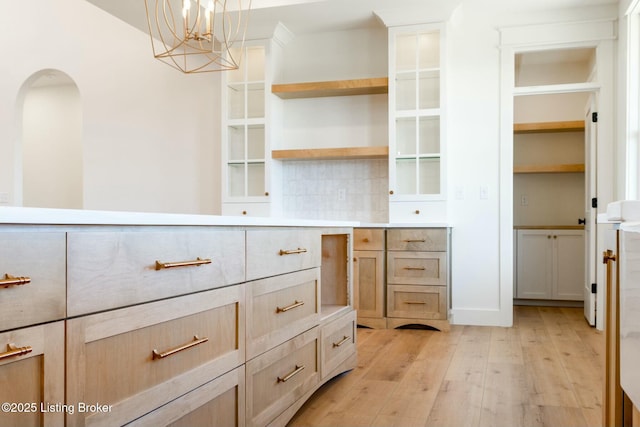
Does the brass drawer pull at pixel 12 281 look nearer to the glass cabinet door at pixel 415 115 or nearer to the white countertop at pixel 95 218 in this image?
the white countertop at pixel 95 218

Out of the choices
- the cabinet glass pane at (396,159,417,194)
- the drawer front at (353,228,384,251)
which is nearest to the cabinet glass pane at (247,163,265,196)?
the drawer front at (353,228,384,251)

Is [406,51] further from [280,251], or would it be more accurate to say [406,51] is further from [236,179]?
[280,251]

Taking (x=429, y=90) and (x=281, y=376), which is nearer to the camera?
(x=281, y=376)

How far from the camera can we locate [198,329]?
146cm

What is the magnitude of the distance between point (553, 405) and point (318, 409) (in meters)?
1.00

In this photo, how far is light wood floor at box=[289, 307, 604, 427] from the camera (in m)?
2.21

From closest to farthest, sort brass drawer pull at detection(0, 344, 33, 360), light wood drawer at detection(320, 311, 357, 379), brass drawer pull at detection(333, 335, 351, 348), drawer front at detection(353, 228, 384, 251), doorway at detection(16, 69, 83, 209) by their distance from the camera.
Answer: brass drawer pull at detection(0, 344, 33, 360)
light wood drawer at detection(320, 311, 357, 379)
brass drawer pull at detection(333, 335, 351, 348)
drawer front at detection(353, 228, 384, 251)
doorway at detection(16, 69, 83, 209)

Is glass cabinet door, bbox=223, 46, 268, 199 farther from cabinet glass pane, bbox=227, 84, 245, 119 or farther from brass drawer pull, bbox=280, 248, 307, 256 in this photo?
brass drawer pull, bbox=280, 248, 307, 256

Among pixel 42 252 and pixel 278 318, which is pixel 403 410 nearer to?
pixel 278 318

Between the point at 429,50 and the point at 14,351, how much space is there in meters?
4.01

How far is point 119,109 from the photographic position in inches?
219

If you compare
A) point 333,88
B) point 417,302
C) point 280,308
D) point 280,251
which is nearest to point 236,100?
point 333,88

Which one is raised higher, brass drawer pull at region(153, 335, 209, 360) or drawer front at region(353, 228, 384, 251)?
drawer front at region(353, 228, 384, 251)

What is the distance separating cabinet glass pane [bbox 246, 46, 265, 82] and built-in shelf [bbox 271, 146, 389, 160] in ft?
2.19
